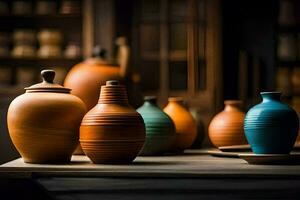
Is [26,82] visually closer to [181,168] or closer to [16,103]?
[16,103]

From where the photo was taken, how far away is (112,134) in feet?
4.42

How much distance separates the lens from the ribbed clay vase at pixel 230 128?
178 centimetres

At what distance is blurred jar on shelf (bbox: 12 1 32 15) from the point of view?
13.7ft

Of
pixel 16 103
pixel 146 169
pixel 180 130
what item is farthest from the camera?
pixel 180 130

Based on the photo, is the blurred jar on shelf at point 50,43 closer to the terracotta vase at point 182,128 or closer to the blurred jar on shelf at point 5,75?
the blurred jar on shelf at point 5,75

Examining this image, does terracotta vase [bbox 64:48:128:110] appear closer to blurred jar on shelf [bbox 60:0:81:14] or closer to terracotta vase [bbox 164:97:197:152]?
terracotta vase [bbox 164:97:197:152]

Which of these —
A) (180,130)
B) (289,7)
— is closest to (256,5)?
(289,7)

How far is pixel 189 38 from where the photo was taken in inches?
157

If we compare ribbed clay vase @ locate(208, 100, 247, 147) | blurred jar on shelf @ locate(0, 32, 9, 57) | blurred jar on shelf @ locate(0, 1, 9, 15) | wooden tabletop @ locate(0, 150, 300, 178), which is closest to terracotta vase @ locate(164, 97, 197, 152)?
ribbed clay vase @ locate(208, 100, 247, 147)

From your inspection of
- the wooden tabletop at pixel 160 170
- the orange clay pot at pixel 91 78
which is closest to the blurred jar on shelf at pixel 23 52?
the orange clay pot at pixel 91 78

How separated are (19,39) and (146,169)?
3102 mm

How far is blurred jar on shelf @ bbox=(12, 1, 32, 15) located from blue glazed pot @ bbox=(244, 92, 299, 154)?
3.06 metres

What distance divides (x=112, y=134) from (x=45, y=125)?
6.5 inches

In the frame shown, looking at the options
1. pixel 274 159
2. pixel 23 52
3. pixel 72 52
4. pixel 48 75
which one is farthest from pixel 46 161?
pixel 23 52
